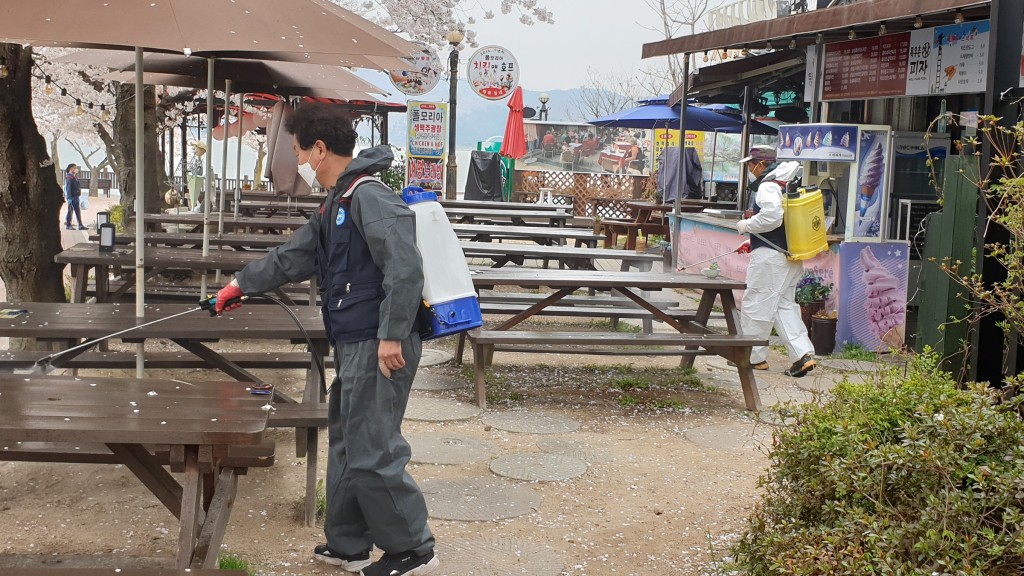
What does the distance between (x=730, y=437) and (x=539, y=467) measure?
5.02 ft

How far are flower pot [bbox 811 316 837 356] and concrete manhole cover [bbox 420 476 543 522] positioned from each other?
508 centimetres

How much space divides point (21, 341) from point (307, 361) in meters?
2.83

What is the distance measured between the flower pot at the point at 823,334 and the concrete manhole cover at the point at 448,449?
456 cm

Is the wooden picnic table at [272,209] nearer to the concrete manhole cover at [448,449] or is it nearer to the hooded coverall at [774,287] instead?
the hooded coverall at [774,287]

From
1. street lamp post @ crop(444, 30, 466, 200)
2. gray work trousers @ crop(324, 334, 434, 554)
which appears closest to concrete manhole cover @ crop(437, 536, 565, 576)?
gray work trousers @ crop(324, 334, 434, 554)

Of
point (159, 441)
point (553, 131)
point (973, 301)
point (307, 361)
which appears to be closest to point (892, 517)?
point (973, 301)

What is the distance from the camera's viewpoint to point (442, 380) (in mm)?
8109

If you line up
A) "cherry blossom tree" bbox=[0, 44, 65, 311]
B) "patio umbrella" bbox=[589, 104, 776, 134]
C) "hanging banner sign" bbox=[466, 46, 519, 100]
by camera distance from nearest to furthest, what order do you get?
"cherry blossom tree" bbox=[0, 44, 65, 311] → "patio umbrella" bbox=[589, 104, 776, 134] → "hanging banner sign" bbox=[466, 46, 519, 100]

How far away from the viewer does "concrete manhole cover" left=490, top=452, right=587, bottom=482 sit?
5664 millimetres

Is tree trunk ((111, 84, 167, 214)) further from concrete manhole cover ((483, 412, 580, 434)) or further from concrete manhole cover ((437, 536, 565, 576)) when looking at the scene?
concrete manhole cover ((437, 536, 565, 576))

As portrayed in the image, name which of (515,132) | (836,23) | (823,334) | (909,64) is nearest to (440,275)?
(836,23)

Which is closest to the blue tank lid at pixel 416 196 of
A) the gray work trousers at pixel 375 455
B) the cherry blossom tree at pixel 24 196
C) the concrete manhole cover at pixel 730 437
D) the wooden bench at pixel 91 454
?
the gray work trousers at pixel 375 455

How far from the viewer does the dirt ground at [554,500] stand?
443cm

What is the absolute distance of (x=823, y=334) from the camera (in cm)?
970
